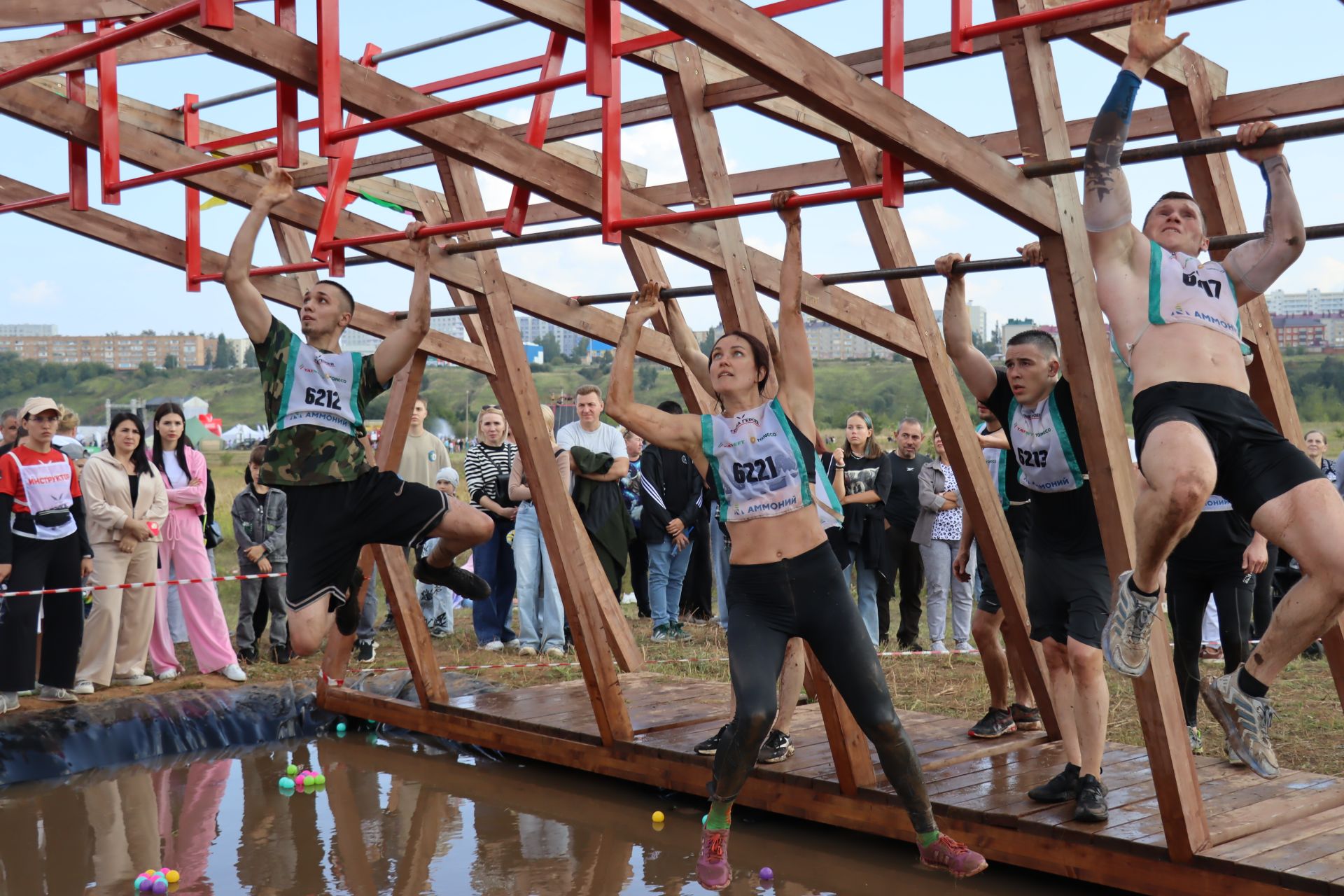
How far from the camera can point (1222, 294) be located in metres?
4.04

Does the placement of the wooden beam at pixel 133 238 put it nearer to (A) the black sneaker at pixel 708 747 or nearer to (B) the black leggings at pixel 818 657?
(A) the black sneaker at pixel 708 747

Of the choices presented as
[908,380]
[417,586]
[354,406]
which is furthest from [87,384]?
[354,406]

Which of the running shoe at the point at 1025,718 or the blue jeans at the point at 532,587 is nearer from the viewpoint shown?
the running shoe at the point at 1025,718

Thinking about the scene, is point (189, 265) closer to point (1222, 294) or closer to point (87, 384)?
point (1222, 294)

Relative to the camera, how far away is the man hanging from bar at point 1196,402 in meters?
3.72

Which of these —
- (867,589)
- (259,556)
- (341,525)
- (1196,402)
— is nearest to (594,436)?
(867,589)

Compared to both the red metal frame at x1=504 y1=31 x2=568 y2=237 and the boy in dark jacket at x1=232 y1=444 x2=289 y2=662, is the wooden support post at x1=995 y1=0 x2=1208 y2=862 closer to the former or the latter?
the red metal frame at x1=504 y1=31 x2=568 y2=237

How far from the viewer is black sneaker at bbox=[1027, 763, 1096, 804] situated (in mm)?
5023

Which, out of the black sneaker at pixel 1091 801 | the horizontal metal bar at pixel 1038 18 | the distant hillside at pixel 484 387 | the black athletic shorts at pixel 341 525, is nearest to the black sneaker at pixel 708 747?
the black athletic shorts at pixel 341 525

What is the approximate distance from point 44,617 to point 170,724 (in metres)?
1.05

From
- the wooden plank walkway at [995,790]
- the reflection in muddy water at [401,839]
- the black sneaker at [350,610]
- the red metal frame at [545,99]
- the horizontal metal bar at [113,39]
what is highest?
the red metal frame at [545,99]

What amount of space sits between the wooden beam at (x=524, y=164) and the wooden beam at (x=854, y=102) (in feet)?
4.57

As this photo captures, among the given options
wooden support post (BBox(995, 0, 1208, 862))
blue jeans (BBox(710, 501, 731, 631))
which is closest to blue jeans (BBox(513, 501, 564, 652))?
blue jeans (BBox(710, 501, 731, 631))

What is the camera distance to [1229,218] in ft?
17.4
